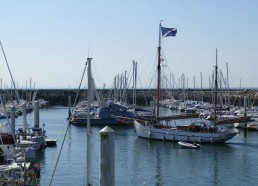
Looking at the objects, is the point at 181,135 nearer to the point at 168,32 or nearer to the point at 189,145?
the point at 189,145

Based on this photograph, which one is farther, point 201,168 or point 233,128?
point 233,128

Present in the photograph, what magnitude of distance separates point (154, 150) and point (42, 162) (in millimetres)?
15352

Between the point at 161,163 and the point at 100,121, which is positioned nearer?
the point at 161,163

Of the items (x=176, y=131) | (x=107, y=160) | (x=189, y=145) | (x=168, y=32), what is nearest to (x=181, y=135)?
(x=176, y=131)

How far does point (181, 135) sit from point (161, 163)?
51.1 ft

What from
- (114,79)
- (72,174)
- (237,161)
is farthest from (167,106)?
(72,174)

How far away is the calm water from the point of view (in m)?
39.8

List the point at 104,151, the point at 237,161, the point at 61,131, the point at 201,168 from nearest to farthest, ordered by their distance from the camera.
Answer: the point at 104,151, the point at 201,168, the point at 237,161, the point at 61,131

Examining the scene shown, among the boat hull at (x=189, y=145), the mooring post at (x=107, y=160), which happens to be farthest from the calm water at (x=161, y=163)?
the mooring post at (x=107, y=160)

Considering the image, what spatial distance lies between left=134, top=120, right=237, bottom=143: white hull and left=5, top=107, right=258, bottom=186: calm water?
43.3 inches

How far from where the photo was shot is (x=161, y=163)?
1906 inches

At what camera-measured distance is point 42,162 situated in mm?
47469

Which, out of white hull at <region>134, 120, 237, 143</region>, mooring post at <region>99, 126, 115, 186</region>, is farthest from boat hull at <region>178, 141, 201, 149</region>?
mooring post at <region>99, 126, 115, 186</region>

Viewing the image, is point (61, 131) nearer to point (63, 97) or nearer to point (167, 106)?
point (167, 106)
